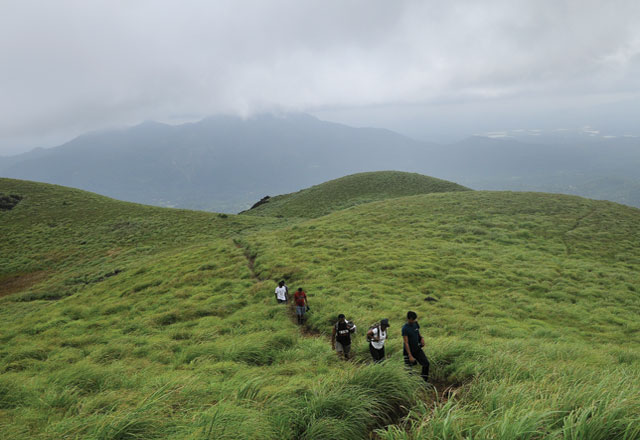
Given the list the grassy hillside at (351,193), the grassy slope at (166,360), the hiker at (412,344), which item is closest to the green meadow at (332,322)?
the grassy slope at (166,360)

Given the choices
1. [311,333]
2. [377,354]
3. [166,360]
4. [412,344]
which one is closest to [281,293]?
[311,333]

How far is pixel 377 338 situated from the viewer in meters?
7.72

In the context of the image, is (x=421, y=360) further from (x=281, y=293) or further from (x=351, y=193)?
(x=351, y=193)

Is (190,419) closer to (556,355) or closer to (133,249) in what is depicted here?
(556,355)

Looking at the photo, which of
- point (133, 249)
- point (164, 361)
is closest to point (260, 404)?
point (164, 361)

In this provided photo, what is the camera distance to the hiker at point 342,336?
8.46 m

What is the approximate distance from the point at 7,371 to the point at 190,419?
→ 9.90 metres

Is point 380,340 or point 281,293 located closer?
point 380,340

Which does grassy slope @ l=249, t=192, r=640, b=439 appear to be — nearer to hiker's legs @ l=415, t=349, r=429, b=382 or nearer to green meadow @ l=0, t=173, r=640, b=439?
green meadow @ l=0, t=173, r=640, b=439

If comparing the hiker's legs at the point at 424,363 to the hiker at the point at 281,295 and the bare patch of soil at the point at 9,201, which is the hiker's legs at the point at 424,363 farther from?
the bare patch of soil at the point at 9,201

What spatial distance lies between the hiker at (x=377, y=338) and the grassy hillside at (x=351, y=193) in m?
48.4

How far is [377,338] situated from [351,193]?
6340 centimetres

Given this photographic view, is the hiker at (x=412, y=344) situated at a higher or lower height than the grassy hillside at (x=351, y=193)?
lower

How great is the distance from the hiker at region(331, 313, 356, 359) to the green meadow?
0.40m
